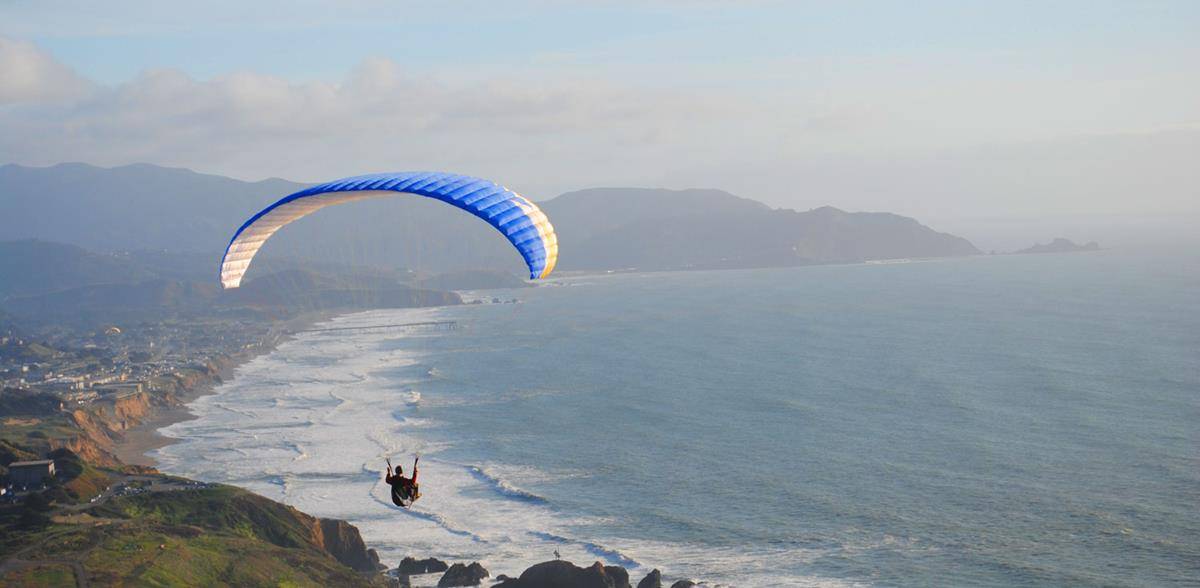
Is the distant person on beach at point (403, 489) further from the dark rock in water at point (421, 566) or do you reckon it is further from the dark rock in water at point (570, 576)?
the dark rock in water at point (421, 566)

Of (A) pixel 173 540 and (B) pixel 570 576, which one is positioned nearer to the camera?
(B) pixel 570 576

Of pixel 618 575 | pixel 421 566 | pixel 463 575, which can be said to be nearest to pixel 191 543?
pixel 421 566

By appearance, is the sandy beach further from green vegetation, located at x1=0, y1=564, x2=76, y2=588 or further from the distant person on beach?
the distant person on beach

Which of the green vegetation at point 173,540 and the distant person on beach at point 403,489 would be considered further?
the green vegetation at point 173,540

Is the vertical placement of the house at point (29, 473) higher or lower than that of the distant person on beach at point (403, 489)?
lower

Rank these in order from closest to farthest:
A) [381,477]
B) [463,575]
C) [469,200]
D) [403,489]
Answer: [403,489] < [469,200] < [463,575] < [381,477]

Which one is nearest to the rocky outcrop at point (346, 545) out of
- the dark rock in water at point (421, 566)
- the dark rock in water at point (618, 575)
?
the dark rock in water at point (421, 566)

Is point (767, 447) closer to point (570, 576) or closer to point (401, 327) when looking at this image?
point (570, 576)
